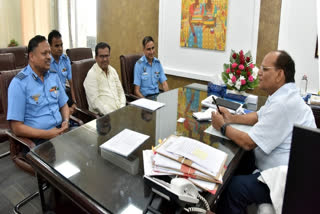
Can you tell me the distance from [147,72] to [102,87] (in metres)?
0.75

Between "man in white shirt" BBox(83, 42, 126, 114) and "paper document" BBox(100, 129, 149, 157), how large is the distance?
34.7 inches

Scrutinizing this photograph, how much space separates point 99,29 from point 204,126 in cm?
380

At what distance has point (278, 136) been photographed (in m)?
1.35

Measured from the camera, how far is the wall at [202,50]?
3051 mm

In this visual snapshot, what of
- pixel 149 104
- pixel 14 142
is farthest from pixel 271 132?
pixel 14 142

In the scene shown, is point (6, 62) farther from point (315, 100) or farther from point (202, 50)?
point (315, 100)

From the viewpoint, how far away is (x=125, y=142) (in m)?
1.34

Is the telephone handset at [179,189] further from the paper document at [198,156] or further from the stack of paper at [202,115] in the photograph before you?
the stack of paper at [202,115]

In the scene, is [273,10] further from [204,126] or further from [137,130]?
[137,130]

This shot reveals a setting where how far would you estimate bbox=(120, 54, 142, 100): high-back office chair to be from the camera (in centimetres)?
282

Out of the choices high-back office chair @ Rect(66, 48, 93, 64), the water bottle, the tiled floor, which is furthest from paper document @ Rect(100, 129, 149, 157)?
high-back office chair @ Rect(66, 48, 93, 64)

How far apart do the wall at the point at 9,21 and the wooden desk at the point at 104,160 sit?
12.2 ft

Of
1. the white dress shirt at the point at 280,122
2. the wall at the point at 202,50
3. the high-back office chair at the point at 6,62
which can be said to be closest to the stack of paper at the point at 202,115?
the white dress shirt at the point at 280,122

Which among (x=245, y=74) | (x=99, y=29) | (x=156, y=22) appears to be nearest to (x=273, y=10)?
(x=245, y=74)
